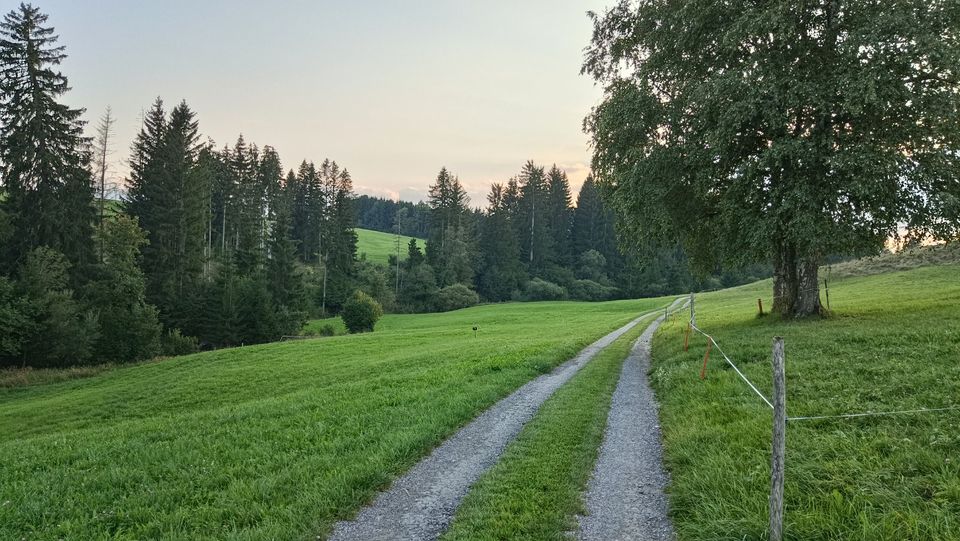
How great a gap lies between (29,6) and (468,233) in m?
77.6

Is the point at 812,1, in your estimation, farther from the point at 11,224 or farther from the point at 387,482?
the point at 11,224

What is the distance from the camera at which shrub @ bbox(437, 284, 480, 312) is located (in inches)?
3371

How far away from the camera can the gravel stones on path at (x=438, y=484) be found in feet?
19.2

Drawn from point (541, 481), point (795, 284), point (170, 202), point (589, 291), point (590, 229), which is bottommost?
point (541, 481)

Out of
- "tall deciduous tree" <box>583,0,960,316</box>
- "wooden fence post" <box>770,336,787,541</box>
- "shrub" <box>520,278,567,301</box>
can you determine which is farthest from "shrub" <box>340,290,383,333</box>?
"wooden fence post" <box>770,336,787,541</box>

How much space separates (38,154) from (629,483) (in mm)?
49463

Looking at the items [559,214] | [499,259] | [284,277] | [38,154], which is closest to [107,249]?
[38,154]

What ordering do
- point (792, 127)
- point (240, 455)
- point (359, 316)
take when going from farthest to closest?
point (359, 316)
point (792, 127)
point (240, 455)

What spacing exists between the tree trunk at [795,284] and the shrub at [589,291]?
79025 mm

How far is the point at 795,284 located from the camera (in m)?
20.5

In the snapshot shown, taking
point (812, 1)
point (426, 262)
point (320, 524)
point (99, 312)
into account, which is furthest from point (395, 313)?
point (320, 524)

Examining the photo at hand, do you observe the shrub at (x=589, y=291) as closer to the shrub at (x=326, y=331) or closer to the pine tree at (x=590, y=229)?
the pine tree at (x=590, y=229)

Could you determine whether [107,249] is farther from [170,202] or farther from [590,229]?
[590,229]

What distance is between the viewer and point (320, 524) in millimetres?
5863
